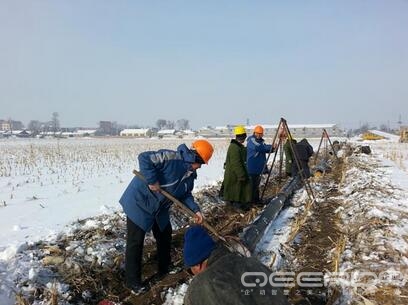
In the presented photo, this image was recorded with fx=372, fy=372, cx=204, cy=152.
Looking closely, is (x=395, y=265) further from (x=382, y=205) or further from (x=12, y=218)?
(x=12, y=218)

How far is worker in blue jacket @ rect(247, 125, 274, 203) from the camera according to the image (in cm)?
813

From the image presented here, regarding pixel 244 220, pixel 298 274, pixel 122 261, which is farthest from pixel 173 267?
pixel 244 220

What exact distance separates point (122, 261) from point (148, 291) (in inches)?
27.2

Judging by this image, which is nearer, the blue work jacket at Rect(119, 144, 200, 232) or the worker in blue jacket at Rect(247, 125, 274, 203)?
the blue work jacket at Rect(119, 144, 200, 232)

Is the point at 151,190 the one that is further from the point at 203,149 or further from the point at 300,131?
the point at 300,131

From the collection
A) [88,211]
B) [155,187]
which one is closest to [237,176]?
[88,211]

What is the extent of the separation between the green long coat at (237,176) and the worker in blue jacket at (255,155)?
57 centimetres

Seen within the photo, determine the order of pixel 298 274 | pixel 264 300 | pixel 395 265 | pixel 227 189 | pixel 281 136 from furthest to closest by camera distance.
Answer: pixel 281 136 → pixel 227 189 → pixel 298 274 → pixel 395 265 → pixel 264 300

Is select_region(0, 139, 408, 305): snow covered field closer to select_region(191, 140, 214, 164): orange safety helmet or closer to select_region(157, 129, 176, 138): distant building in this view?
select_region(191, 140, 214, 164): orange safety helmet

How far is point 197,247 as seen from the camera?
374 centimetres

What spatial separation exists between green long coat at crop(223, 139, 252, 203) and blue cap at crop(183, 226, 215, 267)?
3.65m

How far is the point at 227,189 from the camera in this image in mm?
7625

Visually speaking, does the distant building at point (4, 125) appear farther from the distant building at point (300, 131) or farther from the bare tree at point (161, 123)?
the distant building at point (300, 131)

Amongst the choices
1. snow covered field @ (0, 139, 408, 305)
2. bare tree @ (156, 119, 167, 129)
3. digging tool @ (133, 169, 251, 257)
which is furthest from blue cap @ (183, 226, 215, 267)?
bare tree @ (156, 119, 167, 129)
